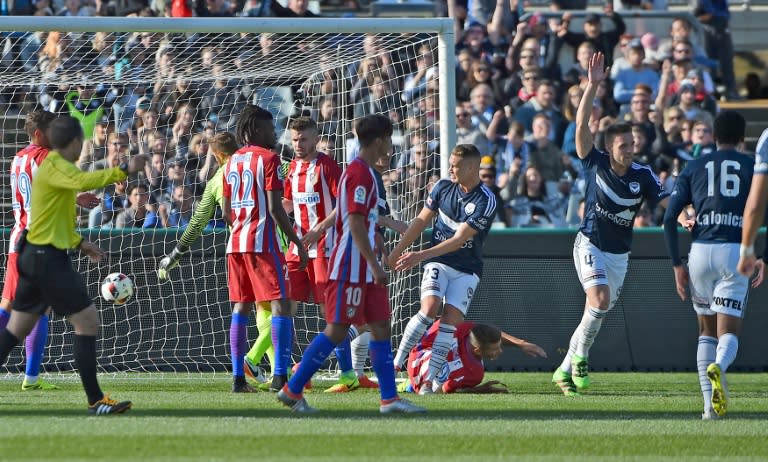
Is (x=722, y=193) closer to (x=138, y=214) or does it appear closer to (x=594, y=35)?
(x=138, y=214)

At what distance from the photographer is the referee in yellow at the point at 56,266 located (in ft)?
25.4

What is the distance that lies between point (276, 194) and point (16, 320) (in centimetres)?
221

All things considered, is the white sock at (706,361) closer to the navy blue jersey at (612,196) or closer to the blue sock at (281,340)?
the navy blue jersey at (612,196)

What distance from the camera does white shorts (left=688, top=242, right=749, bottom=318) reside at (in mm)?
8078

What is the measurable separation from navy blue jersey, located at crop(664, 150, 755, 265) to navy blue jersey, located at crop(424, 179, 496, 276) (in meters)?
2.00

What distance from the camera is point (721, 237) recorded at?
26.6ft

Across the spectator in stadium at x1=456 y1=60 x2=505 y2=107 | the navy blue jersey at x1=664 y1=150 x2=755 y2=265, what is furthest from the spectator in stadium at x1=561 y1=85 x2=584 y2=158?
the navy blue jersey at x1=664 y1=150 x2=755 y2=265

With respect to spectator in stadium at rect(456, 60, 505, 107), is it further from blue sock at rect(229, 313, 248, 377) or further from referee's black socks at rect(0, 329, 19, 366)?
referee's black socks at rect(0, 329, 19, 366)

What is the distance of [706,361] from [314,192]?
3444 millimetres

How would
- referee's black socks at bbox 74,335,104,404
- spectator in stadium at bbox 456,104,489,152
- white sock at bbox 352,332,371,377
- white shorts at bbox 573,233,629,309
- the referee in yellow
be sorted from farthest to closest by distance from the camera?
spectator in stadium at bbox 456,104,489,152 → white sock at bbox 352,332,371,377 → white shorts at bbox 573,233,629,309 → referee's black socks at bbox 74,335,104,404 → the referee in yellow

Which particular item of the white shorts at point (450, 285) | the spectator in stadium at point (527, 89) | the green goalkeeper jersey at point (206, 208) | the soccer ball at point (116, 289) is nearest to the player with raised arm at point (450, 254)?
the white shorts at point (450, 285)

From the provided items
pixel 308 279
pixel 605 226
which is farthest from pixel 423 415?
pixel 605 226

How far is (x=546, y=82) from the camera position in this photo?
1692 cm

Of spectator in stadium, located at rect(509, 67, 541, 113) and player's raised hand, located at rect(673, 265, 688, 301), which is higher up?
spectator in stadium, located at rect(509, 67, 541, 113)
